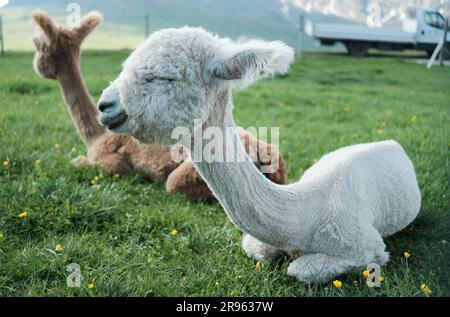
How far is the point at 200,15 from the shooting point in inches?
422

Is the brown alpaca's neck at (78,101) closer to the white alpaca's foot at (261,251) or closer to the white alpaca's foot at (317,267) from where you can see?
the white alpaca's foot at (261,251)

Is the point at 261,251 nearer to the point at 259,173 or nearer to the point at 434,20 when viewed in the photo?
the point at 259,173

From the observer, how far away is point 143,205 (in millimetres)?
3746

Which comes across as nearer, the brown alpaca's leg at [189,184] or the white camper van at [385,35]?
the brown alpaca's leg at [189,184]

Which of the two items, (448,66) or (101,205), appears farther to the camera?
(448,66)

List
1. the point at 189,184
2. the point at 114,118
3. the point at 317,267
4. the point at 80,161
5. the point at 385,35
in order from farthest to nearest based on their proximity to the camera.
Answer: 1. the point at 385,35
2. the point at 80,161
3. the point at 189,184
4. the point at 317,267
5. the point at 114,118

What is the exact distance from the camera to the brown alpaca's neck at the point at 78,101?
4.44 m

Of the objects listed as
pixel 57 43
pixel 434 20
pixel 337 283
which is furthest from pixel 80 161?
pixel 434 20

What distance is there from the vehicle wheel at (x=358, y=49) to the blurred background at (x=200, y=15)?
1.70 meters

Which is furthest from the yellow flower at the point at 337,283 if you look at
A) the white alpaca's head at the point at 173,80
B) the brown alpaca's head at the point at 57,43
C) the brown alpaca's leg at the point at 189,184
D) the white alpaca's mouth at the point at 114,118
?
the brown alpaca's head at the point at 57,43

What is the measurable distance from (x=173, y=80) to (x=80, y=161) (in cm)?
251
